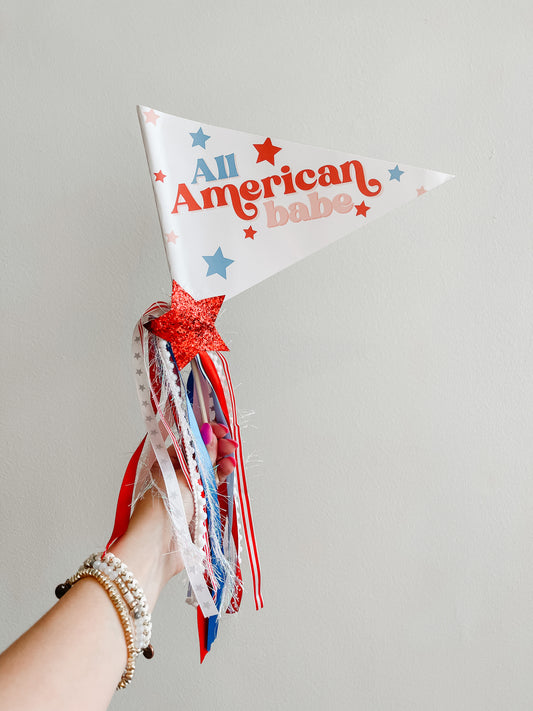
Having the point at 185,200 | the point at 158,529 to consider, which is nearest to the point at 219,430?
the point at 158,529

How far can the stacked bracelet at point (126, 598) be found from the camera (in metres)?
0.64

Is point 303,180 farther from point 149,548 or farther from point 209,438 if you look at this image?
point 149,548

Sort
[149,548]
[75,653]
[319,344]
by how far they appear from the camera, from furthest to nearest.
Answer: [319,344] → [149,548] → [75,653]

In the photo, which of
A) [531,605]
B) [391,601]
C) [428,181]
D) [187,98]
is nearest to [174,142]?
[187,98]

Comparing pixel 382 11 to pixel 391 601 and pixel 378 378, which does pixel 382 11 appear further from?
pixel 391 601

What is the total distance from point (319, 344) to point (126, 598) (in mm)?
409

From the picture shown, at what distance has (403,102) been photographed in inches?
33.3

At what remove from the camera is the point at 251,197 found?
28.6 inches

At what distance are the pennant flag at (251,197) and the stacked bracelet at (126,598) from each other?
0.31m

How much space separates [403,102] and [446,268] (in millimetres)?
231

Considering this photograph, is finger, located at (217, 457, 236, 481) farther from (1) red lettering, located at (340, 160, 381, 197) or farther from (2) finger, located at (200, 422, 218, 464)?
(1) red lettering, located at (340, 160, 381, 197)

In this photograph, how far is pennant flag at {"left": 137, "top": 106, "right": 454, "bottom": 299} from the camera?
709mm

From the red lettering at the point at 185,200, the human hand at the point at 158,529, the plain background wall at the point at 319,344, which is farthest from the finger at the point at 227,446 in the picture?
the red lettering at the point at 185,200

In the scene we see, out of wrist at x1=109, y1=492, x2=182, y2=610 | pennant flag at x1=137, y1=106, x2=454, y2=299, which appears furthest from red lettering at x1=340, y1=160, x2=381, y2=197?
wrist at x1=109, y1=492, x2=182, y2=610
